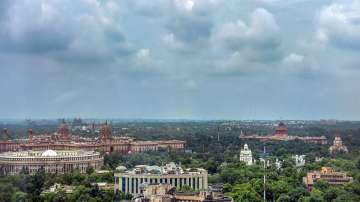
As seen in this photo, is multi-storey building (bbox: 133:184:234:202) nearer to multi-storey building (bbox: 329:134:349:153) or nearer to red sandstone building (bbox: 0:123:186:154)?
red sandstone building (bbox: 0:123:186:154)

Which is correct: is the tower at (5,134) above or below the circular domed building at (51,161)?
above

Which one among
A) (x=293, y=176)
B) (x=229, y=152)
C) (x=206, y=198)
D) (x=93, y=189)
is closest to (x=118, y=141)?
(x=229, y=152)

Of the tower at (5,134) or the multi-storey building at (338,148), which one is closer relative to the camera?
the tower at (5,134)

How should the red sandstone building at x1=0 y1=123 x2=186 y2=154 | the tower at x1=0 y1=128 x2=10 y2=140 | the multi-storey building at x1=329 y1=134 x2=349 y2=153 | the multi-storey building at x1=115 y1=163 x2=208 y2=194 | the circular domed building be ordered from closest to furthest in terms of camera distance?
1. the multi-storey building at x1=115 y1=163 x2=208 y2=194
2. the circular domed building
3. the red sandstone building at x1=0 y1=123 x2=186 y2=154
4. the tower at x1=0 y1=128 x2=10 y2=140
5. the multi-storey building at x1=329 y1=134 x2=349 y2=153

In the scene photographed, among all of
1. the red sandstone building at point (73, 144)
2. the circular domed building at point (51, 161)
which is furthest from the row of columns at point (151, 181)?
the red sandstone building at point (73, 144)

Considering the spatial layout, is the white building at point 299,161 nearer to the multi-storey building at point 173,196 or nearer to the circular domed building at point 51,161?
the circular domed building at point 51,161

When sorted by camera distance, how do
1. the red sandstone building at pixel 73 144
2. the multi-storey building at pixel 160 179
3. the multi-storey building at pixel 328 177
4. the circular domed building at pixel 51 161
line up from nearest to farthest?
the multi-storey building at pixel 160 179 < the multi-storey building at pixel 328 177 < the circular domed building at pixel 51 161 < the red sandstone building at pixel 73 144

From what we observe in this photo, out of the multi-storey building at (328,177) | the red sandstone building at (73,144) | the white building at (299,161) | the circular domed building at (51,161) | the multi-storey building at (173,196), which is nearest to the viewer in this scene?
the multi-storey building at (173,196)

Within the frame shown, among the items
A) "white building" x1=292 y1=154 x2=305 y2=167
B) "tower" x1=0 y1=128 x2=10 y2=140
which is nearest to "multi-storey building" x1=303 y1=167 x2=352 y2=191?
"white building" x1=292 y1=154 x2=305 y2=167

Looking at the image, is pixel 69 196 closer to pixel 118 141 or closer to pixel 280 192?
pixel 280 192
